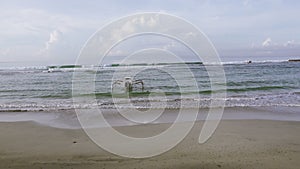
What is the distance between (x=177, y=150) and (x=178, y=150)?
0.8 inches

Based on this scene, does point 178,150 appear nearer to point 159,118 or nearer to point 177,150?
point 177,150

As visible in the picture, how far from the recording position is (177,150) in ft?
17.7

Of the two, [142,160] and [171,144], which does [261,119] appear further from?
[142,160]

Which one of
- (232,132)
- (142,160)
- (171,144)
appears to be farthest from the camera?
(232,132)

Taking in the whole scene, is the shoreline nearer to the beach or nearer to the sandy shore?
the beach

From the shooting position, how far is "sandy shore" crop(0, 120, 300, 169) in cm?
468

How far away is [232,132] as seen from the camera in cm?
688

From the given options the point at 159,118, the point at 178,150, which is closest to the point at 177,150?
the point at 178,150

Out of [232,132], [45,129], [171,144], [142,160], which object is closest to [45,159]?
[142,160]

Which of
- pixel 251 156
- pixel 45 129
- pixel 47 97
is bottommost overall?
pixel 251 156

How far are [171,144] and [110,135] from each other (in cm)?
179

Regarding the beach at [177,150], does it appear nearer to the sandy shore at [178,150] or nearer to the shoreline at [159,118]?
the sandy shore at [178,150]

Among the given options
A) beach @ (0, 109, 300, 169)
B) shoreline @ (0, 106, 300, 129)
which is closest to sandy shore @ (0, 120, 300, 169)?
beach @ (0, 109, 300, 169)

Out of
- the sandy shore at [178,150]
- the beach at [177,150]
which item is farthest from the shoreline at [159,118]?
the sandy shore at [178,150]
